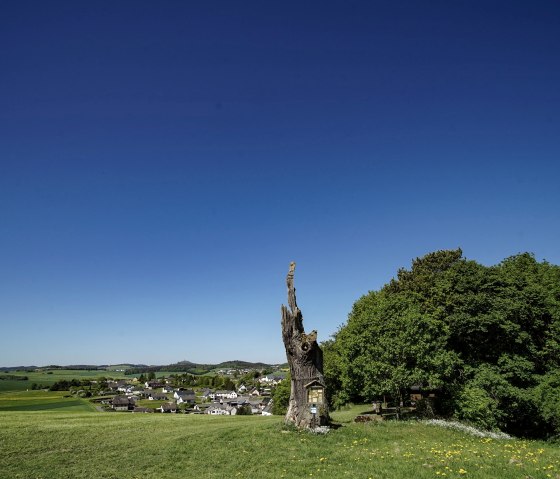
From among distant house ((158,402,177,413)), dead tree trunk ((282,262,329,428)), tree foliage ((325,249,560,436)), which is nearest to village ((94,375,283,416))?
distant house ((158,402,177,413))

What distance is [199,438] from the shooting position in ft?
75.8

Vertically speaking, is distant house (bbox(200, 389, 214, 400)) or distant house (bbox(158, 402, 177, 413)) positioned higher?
distant house (bbox(158, 402, 177, 413))

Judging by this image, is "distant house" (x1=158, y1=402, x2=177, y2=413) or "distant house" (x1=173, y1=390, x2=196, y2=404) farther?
"distant house" (x1=173, y1=390, x2=196, y2=404)

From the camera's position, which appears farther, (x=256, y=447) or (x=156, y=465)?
(x=256, y=447)

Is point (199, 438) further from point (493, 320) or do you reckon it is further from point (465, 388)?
point (493, 320)

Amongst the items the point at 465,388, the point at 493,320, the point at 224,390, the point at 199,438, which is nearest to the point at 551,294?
the point at 493,320

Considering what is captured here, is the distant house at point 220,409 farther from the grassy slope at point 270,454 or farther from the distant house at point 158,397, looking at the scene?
the grassy slope at point 270,454

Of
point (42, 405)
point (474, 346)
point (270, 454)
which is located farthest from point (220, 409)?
point (270, 454)

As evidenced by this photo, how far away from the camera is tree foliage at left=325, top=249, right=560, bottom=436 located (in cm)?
2991

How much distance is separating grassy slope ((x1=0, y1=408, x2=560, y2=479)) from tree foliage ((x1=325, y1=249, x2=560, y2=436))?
545cm

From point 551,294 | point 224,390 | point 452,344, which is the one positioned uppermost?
point 551,294

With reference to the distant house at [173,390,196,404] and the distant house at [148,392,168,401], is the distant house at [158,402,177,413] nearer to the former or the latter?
the distant house at [173,390,196,404]

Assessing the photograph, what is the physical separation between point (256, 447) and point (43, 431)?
1742 cm

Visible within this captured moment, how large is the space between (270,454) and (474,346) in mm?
27503
